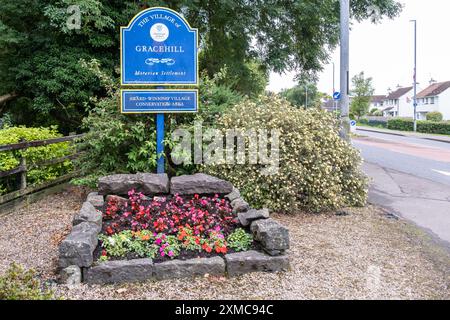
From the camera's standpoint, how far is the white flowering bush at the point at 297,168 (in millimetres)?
6941

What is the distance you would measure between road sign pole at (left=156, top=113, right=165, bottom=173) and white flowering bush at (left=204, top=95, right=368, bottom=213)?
0.74 m

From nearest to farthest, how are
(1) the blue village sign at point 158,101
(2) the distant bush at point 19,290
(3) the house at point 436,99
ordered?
(2) the distant bush at point 19,290 → (1) the blue village sign at point 158,101 → (3) the house at point 436,99

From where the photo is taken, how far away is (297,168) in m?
6.93

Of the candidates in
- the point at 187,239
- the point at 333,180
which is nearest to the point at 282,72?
the point at 333,180

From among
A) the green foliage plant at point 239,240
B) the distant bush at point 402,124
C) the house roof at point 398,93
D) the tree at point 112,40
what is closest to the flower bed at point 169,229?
the green foliage plant at point 239,240

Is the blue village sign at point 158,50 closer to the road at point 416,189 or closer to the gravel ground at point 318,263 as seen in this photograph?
the gravel ground at point 318,263

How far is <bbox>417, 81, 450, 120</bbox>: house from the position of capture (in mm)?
59656

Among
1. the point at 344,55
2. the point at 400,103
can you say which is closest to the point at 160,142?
the point at 344,55

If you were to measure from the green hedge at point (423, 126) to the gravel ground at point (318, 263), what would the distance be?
104ft

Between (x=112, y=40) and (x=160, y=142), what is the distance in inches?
194

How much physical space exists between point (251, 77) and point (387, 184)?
5.45m

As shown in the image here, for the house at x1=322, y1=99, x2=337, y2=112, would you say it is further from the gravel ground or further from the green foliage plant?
the green foliage plant

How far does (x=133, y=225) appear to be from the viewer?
5.15 meters

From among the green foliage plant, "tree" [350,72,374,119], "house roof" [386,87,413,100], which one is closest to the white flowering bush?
the green foliage plant
